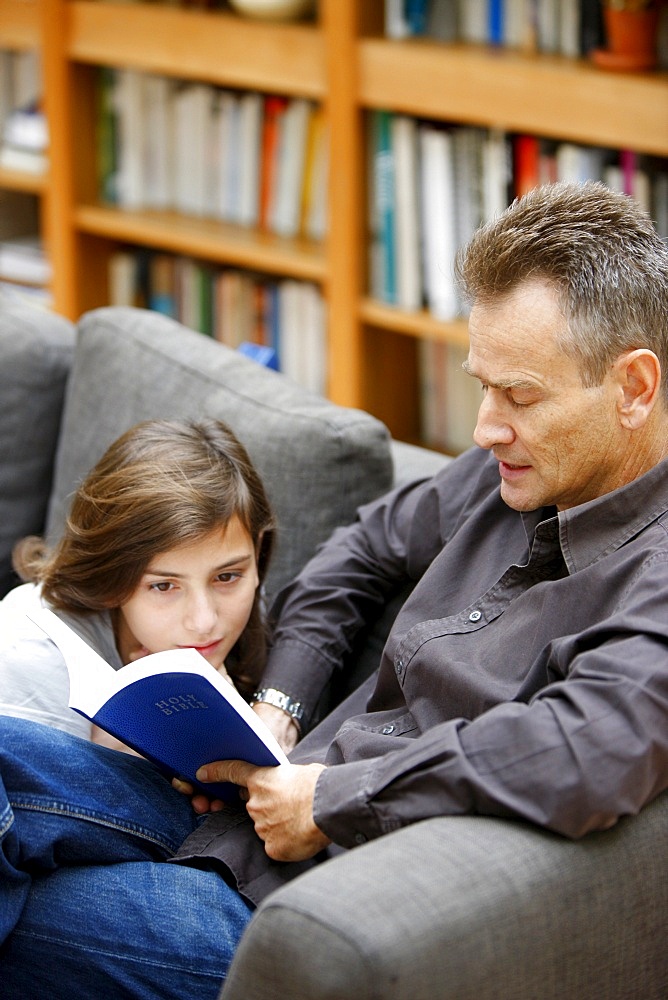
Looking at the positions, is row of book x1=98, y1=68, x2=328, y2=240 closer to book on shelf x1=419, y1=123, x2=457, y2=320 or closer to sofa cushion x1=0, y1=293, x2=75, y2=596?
book on shelf x1=419, y1=123, x2=457, y2=320

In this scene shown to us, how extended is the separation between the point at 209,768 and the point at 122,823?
0.35 feet

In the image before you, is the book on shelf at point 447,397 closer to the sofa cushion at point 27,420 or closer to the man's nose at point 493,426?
the sofa cushion at point 27,420

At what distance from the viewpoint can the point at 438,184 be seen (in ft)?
8.97

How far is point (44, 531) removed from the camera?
2.16 meters

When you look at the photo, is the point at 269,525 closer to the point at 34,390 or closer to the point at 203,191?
the point at 34,390

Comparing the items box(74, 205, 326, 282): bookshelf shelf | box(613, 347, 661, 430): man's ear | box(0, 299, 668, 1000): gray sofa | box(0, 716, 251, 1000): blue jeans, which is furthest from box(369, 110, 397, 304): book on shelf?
box(0, 299, 668, 1000): gray sofa

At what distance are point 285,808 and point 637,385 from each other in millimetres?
549

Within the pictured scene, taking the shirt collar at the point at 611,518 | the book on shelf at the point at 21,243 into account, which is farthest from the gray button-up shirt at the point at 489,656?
the book on shelf at the point at 21,243

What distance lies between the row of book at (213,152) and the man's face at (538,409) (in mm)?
1679

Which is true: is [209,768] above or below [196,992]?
above

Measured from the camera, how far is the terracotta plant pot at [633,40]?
7.79ft

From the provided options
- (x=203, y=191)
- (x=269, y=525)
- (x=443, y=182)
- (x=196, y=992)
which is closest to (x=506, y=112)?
(x=443, y=182)

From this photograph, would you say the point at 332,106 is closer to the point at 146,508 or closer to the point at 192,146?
the point at 192,146

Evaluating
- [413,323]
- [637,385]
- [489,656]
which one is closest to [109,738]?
[489,656]
